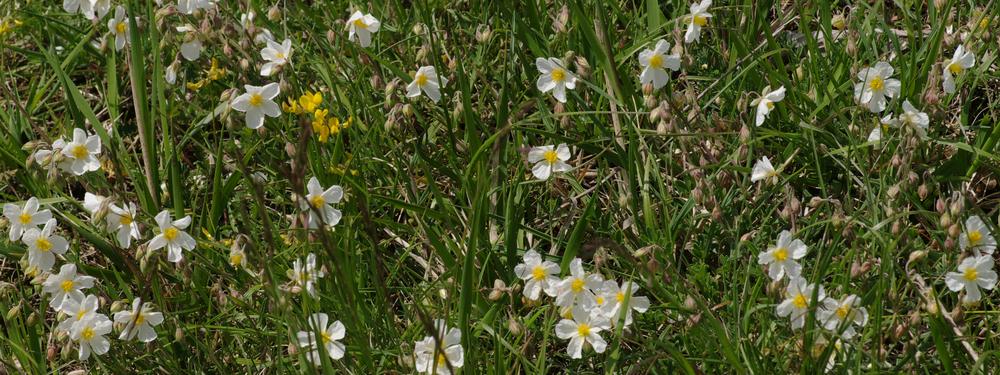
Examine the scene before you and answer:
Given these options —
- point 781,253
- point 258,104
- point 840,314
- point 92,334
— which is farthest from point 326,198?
point 840,314

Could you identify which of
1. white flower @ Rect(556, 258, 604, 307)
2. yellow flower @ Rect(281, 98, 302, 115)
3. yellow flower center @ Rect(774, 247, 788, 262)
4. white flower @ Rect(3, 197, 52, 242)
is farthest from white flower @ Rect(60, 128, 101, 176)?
yellow flower center @ Rect(774, 247, 788, 262)

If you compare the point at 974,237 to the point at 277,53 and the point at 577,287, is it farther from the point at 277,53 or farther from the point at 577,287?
the point at 277,53

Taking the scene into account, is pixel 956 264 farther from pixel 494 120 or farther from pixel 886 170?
pixel 494 120

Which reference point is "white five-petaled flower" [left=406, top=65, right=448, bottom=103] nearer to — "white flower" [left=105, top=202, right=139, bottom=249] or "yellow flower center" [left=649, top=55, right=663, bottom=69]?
"yellow flower center" [left=649, top=55, right=663, bottom=69]

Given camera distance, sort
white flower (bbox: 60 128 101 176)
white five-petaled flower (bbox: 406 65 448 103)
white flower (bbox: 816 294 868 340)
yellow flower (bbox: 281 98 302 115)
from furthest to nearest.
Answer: white five-petaled flower (bbox: 406 65 448 103) < yellow flower (bbox: 281 98 302 115) < white flower (bbox: 60 128 101 176) < white flower (bbox: 816 294 868 340)

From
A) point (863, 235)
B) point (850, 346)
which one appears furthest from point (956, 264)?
point (850, 346)
